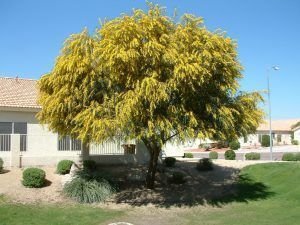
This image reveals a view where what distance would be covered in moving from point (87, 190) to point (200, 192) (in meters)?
6.10

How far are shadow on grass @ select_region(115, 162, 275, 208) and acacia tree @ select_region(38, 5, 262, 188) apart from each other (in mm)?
3338

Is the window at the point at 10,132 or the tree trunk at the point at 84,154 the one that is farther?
the tree trunk at the point at 84,154

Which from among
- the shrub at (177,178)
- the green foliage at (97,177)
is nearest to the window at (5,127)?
the green foliage at (97,177)

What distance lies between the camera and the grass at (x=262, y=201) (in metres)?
17.5

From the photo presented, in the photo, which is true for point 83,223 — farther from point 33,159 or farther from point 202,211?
point 33,159

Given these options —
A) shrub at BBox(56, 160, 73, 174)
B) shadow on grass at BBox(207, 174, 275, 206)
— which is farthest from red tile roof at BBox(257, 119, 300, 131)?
shrub at BBox(56, 160, 73, 174)

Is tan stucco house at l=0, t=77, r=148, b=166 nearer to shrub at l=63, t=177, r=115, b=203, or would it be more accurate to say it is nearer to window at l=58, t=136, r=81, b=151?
window at l=58, t=136, r=81, b=151

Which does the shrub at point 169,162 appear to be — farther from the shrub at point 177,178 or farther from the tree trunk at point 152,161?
the tree trunk at point 152,161

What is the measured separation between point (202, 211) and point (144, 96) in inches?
223

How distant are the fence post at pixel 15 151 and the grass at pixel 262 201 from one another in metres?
10.8

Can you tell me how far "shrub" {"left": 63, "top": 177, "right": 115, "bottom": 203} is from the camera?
20750mm

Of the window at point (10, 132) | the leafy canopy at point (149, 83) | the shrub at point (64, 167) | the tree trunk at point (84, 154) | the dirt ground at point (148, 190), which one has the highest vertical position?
the leafy canopy at point (149, 83)

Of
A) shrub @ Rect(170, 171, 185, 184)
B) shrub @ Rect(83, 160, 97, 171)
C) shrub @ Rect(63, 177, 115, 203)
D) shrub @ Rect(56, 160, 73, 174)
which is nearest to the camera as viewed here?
shrub @ Rect(63, 177, 115, 203)

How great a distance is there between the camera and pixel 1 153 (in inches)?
1009
